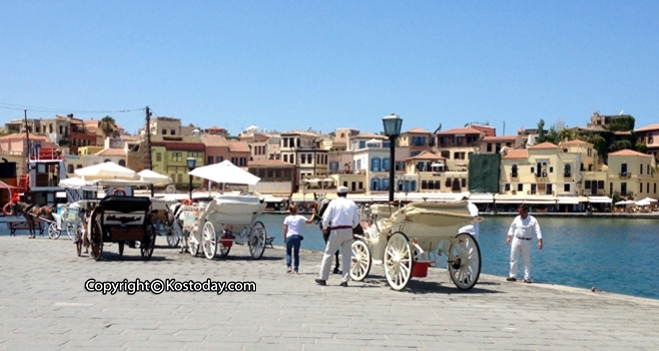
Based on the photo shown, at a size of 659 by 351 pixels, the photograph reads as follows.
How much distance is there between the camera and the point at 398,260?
1224 cm

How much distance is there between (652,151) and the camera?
111250 mm

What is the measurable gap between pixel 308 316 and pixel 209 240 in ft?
28.6

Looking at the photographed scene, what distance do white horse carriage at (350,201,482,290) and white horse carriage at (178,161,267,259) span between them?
5.09 metres

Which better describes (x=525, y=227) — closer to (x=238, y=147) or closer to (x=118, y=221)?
(x=118, y=221)

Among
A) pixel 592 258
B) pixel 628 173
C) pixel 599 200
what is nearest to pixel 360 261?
pixel 592 258

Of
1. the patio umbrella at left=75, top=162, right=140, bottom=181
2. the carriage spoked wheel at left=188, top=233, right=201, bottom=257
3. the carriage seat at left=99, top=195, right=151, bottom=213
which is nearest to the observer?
the carriage seat at left=99, top=195, right=151, bottom=213

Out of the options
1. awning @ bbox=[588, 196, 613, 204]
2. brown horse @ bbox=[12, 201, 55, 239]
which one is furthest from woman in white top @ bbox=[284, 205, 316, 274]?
awning @ bbox=[588, 196, 613, 204]

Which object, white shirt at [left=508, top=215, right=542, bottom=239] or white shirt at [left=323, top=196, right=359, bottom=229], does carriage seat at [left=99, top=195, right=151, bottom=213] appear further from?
white shirt at [left=508, top=215, right=542, bottom=239]

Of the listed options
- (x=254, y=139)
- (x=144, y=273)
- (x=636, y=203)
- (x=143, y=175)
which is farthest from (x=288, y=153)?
(x=144, y=273)

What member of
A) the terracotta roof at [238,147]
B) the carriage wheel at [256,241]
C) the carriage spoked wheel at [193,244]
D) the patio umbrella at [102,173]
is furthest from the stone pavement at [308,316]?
the terracotta roof at [238,147]

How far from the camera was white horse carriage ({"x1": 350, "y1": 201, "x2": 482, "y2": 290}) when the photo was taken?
12094 millimetres

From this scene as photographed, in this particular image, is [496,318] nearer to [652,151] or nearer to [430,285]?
[430,285]

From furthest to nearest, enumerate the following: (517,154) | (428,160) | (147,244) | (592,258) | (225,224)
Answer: (428,160), (517,154), (592,258), (225,224), (147,244)

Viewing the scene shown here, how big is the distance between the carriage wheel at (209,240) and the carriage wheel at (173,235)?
3.47m
